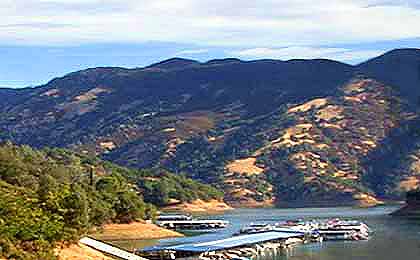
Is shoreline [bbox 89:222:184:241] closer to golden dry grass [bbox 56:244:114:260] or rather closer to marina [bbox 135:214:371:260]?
marina [bbox 135:214:371:260]

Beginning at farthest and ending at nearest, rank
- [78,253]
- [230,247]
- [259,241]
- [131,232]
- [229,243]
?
1. [131,232]
2. [259,241]
3. [229,243]
4. [230,247]
5. [78,253]

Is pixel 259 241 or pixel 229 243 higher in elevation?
pixel 229 243

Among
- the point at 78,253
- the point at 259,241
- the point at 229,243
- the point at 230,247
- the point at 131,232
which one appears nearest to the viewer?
the point at 78,253

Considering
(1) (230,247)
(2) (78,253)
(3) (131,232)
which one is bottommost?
(3) (131,232)

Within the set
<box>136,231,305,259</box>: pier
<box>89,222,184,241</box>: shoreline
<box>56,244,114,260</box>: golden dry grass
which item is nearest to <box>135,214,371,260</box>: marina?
<box>136,231,305,259</box>: pier

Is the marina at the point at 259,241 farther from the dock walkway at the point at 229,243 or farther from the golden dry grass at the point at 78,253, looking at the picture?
the golden dry grass at the point at 78,253

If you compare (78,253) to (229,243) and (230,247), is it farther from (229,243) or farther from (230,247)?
(229,243)

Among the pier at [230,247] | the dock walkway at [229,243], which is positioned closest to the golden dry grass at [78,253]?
the pier at [230,247]

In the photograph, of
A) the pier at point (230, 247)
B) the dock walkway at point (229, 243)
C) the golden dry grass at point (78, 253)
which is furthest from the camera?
the dock walkway at point (229, 243)

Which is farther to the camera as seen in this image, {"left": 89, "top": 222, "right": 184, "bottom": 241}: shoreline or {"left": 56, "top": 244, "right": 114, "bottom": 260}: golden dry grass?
{"left": 89, "top": 222, "right": 184, "bottom": 241}: shoreline

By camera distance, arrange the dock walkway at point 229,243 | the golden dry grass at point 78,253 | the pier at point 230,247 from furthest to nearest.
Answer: the dock walkway at point 229,243
the pier at point 230,247
the golden dry grass at point 78,253

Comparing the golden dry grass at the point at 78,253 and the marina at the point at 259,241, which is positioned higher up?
the golden dry grass at the point at 78,253

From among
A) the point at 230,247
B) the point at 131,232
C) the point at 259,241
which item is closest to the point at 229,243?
the point at 230,247

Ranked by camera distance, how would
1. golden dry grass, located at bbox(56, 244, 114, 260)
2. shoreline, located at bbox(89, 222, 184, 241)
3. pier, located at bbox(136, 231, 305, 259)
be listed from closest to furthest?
golden dry grass, located at bbox(56, 244, 114, 260)
pier, located at bbox(136, 231, 305, 259)
shoreline, located at bbox(89, 222, 184, 241)
